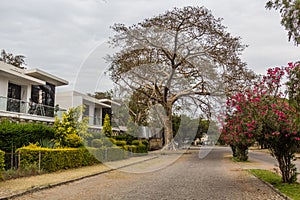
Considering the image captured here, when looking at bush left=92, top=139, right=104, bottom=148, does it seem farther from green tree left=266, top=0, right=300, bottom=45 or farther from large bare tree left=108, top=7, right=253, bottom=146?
green tree left=266, top=0, right=300, bottom=45

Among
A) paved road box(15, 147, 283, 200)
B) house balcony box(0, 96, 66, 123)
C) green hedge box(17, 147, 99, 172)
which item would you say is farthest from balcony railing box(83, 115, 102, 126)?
paved road box(15, 147, 283, 200)

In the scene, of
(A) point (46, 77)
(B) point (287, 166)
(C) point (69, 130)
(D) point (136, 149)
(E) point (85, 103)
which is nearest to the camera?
(B) point (287, 166)

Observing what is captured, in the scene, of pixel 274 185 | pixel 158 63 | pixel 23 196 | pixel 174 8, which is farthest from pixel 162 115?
pixel 23 196

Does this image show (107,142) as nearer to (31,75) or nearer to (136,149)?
(136,149)

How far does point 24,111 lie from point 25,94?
3230 millimetres

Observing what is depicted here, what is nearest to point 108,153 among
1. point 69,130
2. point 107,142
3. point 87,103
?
point 107,142

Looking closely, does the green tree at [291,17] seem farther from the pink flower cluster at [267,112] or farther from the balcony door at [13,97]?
the balcony door at [13,97]

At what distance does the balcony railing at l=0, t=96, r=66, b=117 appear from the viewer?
725 inches

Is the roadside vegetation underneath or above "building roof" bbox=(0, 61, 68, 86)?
underneath

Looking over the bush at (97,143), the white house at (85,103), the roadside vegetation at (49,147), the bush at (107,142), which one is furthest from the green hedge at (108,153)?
the white house at (85,103)

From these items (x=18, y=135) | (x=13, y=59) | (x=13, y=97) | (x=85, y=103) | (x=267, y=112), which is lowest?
(x=18, y=135)

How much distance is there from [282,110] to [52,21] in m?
11.0

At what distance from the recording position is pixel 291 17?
5.71m

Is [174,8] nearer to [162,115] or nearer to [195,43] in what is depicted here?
[195,43]
